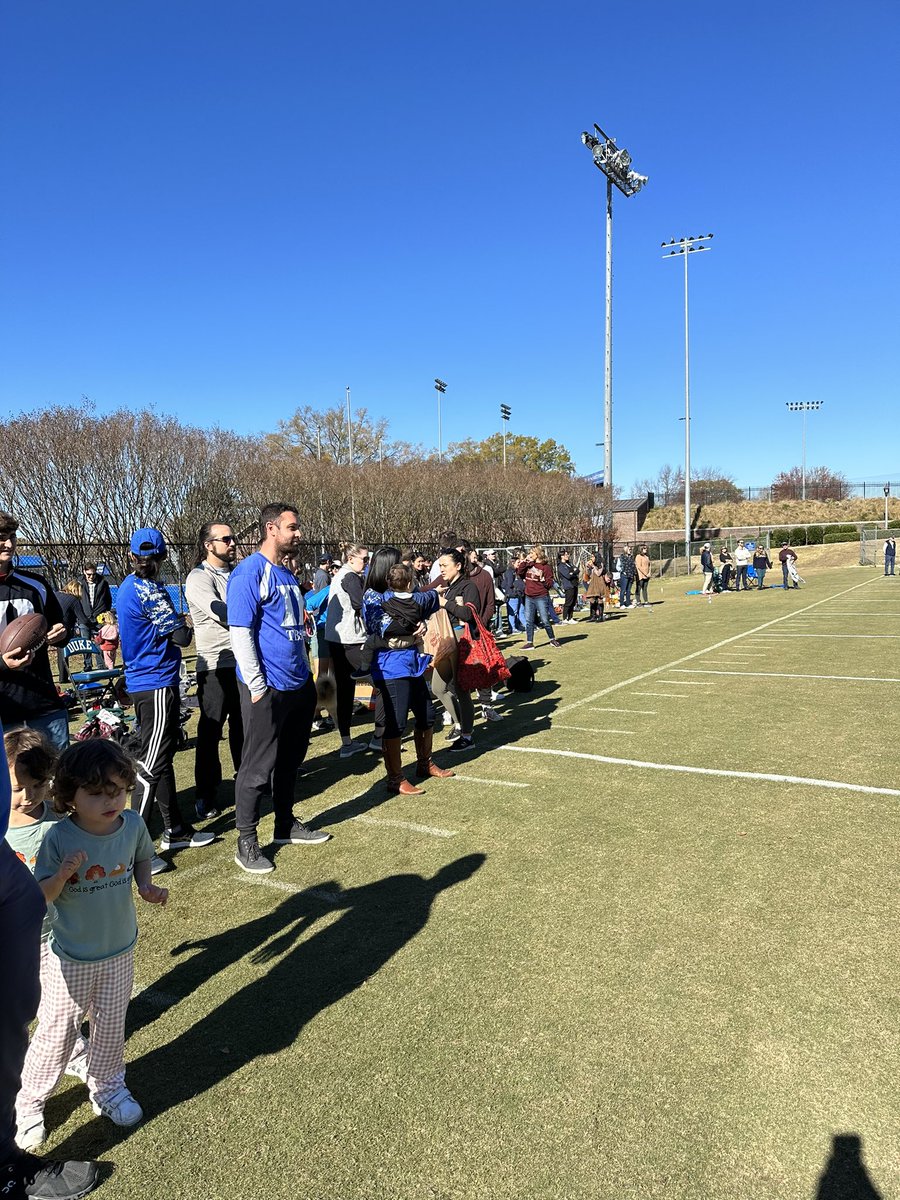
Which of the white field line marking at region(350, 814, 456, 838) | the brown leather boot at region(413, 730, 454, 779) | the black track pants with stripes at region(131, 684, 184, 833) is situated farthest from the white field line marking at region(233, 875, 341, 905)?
the brown leather boot at region(413, 730, 454, 779)

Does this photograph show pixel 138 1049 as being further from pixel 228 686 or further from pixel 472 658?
pixel 472 658

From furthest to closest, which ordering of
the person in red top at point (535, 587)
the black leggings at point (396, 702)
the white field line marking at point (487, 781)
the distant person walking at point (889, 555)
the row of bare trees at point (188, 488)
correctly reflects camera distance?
the distant person walking at point (889, 555), the row of bare trees at point (188, 488), the person in red top at point (535, 587), the white field line marking at point (487, 781), the black leggings at point (396, 702)

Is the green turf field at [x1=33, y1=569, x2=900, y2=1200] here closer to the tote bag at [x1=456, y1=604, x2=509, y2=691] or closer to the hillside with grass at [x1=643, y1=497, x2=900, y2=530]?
the tote bag at [x1=456, y1=604, x2=509, y2=691]

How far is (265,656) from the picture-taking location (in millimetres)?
4410

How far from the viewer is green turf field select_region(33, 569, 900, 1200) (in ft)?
7.50

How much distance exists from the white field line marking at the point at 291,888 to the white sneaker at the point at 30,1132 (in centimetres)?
171

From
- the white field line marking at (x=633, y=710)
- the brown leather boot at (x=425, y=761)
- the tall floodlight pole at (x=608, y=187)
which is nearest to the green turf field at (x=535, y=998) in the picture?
the brown leather boot at (x=425, y=761)

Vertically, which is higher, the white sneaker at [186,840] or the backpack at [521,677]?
the backpack at [521,677]

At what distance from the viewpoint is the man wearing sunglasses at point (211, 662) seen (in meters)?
5.45

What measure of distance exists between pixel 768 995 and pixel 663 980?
402mm

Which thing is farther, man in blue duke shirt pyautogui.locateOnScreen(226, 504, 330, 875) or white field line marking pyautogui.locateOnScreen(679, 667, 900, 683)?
white field line marking pyautogui.locateOnScreen(679, 667, 900, 683)

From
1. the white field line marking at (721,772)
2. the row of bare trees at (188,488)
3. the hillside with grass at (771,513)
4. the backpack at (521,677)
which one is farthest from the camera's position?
the hillside with grass at (771,513)

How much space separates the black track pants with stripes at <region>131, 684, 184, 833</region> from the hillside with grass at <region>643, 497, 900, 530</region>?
200 feet

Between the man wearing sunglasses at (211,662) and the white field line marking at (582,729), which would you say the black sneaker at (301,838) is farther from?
the white field line marking at (582,729)
